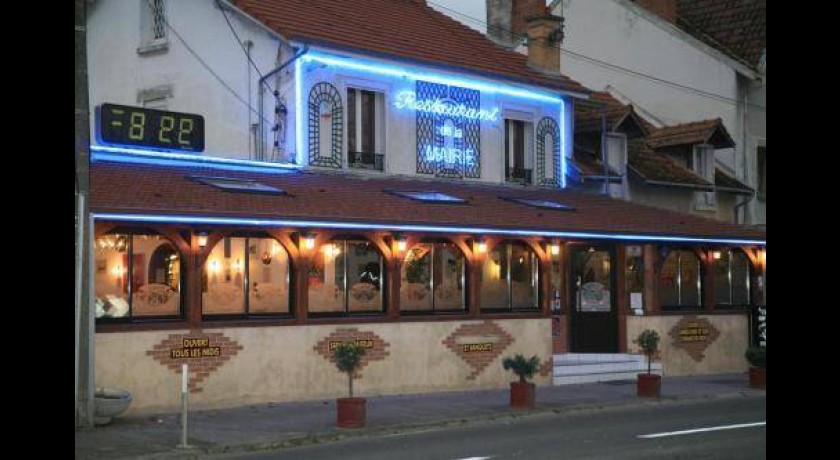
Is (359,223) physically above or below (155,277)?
above

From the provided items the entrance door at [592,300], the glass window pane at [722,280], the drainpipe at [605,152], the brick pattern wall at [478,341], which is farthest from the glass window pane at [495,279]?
the glass window pane at [722,280]

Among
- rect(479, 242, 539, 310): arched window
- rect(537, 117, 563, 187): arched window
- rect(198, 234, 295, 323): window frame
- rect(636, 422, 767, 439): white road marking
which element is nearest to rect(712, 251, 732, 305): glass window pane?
rect(537, 117, 563, 187): arched window

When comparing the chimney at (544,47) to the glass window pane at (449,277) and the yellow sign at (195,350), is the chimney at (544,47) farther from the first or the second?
the yellow sign at (195,350)

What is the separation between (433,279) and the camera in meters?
20.0

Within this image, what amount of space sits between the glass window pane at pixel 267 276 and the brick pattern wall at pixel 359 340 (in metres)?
0.91

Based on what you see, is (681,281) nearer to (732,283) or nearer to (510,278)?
(732,283)

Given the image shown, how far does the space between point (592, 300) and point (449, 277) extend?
15.8ft

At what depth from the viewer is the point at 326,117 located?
69.9 feet

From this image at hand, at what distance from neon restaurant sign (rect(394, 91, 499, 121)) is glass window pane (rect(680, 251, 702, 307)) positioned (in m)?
5.54

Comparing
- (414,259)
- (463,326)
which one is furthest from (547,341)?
(414,259)

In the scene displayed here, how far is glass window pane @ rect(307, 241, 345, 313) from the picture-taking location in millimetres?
18203

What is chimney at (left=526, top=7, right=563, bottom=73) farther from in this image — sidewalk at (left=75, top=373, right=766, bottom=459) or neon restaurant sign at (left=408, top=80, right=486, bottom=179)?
sidewalk at (left=75, top=373, right=766, bottom=459)

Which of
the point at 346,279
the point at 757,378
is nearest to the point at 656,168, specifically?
the point at 757,378
